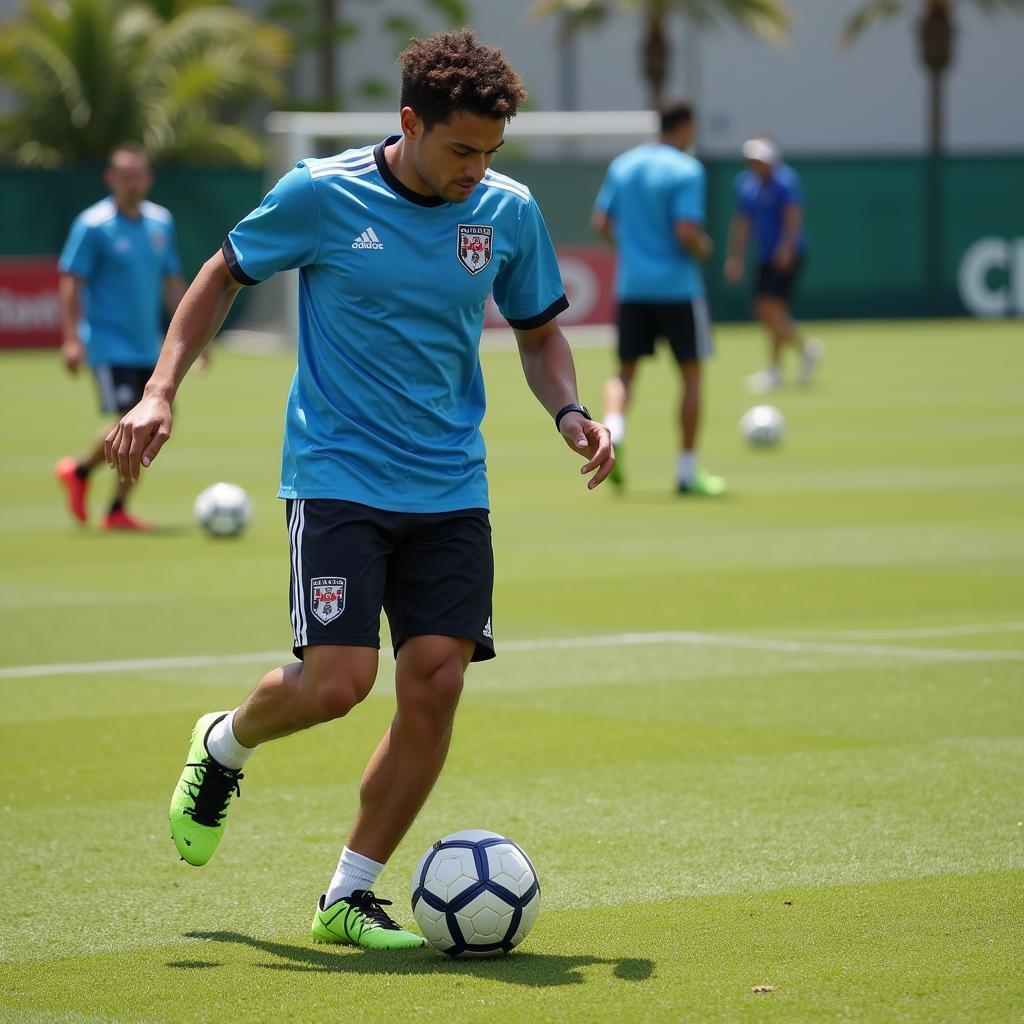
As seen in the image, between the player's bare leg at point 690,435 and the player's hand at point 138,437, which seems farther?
the player's bare leg at point 690,435

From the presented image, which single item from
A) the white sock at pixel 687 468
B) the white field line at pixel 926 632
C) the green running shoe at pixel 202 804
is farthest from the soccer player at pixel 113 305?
the green running shoe at pixel 202 804

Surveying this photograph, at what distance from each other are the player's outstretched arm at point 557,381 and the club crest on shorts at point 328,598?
2.40 feet

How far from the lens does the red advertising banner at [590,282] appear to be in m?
34.5

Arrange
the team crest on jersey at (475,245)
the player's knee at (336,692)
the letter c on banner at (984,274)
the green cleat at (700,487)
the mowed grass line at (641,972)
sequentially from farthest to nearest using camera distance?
1. the letter c on banner at (984,274)
2. the green cleat at (700,487)
3. the team crest on jersey at (475,245)
4. the player's knee at (336,692)
5. the mowed grass line at (641,972)

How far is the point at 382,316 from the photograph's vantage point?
5.26 metres

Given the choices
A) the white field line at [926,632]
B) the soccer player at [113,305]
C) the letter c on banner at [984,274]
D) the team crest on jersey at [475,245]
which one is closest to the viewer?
the team crest on jersey at [475,245]

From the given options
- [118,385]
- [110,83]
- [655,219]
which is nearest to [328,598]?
[118,385]

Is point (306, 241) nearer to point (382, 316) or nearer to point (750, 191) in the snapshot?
point (382, 316)

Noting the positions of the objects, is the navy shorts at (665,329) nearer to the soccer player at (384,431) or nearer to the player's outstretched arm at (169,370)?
the soccer player at (384,431)

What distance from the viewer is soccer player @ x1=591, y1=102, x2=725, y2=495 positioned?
48.8ft

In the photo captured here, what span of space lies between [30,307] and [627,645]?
25498mm

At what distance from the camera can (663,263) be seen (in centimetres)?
1504

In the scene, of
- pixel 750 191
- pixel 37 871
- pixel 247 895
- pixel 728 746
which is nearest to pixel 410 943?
pixel 247 895

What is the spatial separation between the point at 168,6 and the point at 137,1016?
39.9 meters
